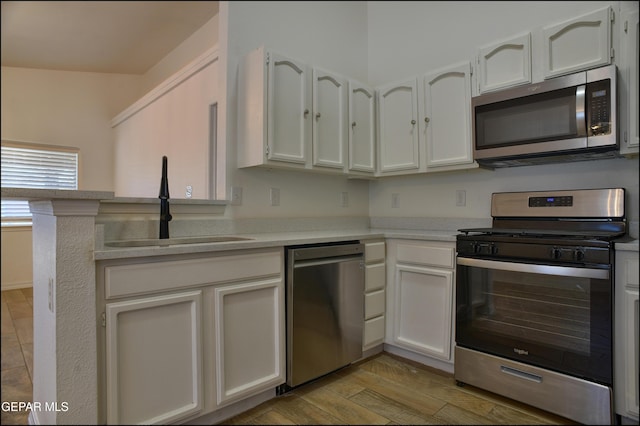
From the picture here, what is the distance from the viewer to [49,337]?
124 cm

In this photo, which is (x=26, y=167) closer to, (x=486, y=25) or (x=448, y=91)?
(x=448, y=91)

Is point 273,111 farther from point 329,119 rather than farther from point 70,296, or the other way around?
point 70,296

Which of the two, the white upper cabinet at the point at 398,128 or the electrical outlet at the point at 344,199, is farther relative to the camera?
the electrical outlet at the point at 344,199

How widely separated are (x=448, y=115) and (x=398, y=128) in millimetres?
391

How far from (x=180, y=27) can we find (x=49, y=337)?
10.3ft

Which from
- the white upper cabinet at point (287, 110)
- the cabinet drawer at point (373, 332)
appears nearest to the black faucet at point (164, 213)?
the white upper cabinet at point (287, 110)

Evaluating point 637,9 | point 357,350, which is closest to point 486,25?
point 637,9

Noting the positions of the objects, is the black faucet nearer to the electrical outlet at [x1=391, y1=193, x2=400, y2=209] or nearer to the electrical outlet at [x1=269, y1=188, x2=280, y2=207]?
the electrical outlet at [x1=269, y1=188, x2=280, y2=207]

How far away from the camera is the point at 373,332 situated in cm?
231

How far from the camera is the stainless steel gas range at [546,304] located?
1550 mm

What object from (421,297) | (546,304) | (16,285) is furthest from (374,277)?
(16,285)

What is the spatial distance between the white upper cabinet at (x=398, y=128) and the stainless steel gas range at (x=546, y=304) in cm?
80

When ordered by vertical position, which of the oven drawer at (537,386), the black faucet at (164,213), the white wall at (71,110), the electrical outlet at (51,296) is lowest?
the oven drawer at (537,386)

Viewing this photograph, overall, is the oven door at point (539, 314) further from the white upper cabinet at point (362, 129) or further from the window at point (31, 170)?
the window at point (31, 170)
